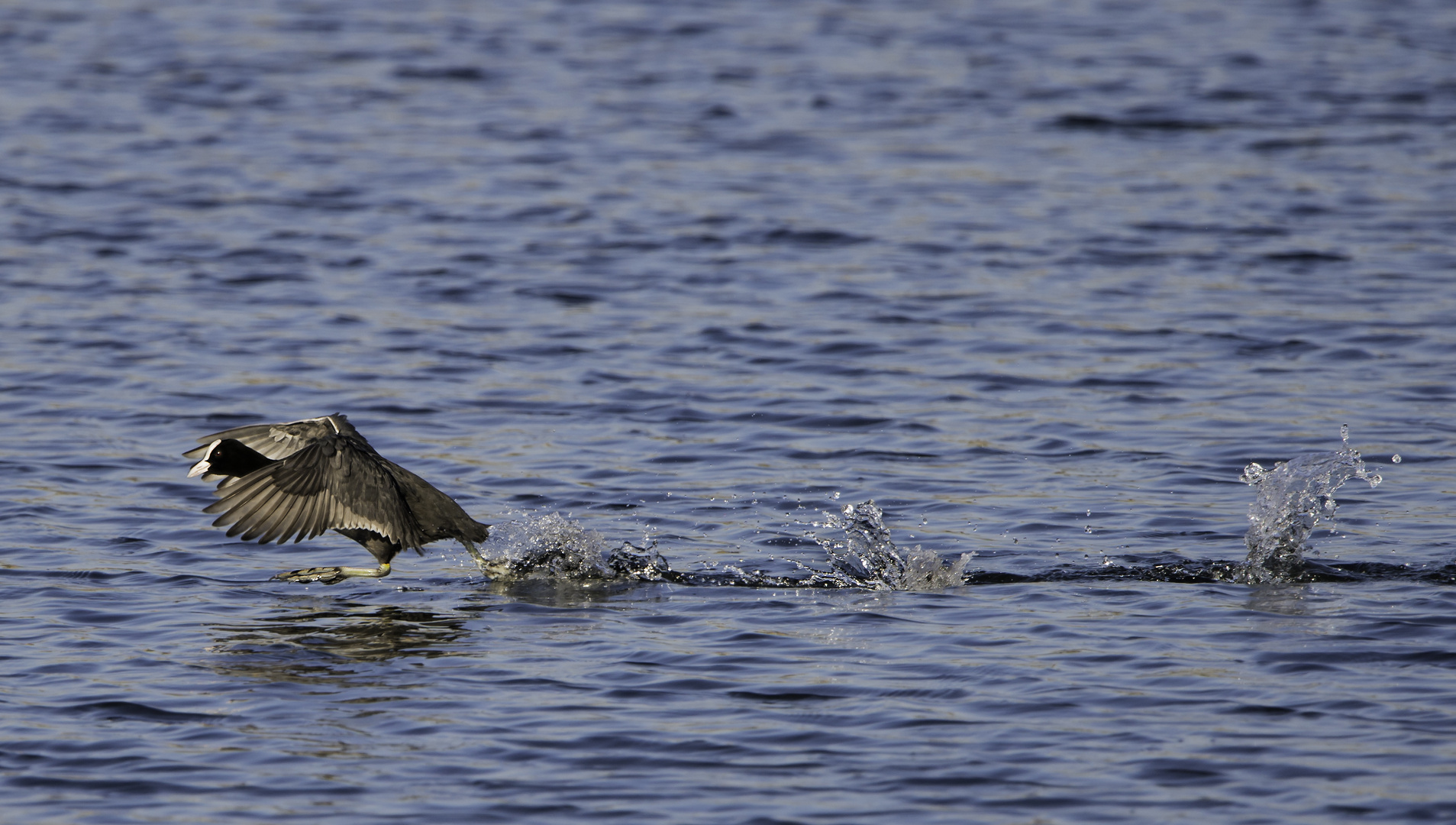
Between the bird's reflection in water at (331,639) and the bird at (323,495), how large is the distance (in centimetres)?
27

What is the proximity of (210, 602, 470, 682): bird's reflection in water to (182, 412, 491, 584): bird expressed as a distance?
27cm

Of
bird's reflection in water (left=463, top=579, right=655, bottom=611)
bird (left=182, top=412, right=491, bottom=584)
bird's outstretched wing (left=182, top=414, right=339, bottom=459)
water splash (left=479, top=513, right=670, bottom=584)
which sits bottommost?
bird's reflection in water (left=463, top=579, right=655, bottom=611)

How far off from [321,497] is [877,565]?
7.70 ft

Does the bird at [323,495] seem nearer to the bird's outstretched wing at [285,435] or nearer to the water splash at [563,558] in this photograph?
the bird's outstretched wing at [285,435]

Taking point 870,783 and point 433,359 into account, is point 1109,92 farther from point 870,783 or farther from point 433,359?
point 870,783

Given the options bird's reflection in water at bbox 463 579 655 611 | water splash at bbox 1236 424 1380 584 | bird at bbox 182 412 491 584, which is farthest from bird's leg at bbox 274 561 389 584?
water splash at bbox 1236 424 1380 584

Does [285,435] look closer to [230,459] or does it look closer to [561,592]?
[230,459]

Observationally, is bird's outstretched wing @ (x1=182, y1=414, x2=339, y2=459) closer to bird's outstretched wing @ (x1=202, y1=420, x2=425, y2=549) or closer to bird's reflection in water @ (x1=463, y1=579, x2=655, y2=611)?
bird's outstretched wing @ (x1=202, y1=420, x2=425, y2=549)

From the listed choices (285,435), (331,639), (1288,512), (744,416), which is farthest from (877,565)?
(744,416)

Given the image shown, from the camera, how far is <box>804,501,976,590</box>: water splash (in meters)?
7.43

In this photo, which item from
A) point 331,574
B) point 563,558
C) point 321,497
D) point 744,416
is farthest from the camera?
point 744,416

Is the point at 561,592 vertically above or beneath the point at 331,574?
beneath

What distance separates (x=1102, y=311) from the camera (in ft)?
39.7

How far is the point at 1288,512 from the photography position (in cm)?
754
